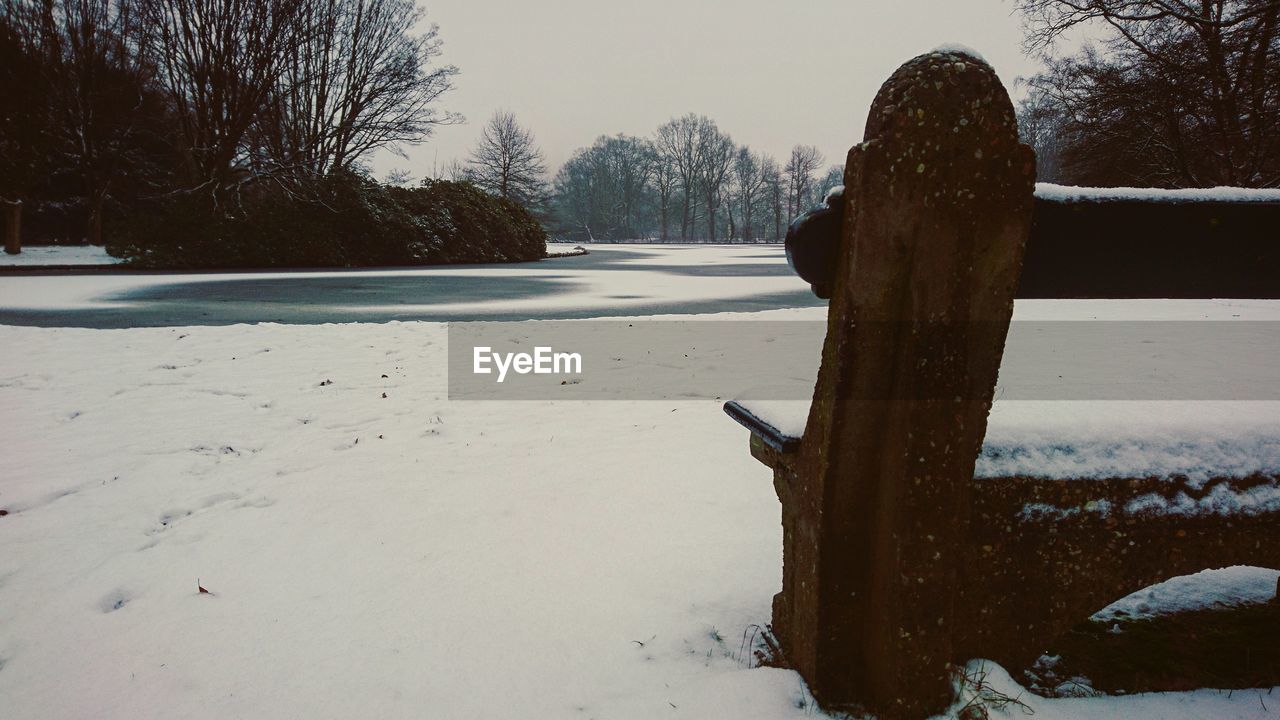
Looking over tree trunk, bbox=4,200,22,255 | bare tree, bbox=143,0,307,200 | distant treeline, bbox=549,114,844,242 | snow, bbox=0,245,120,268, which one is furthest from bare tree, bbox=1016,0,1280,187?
distant treeline, bbox=549,114,844,242

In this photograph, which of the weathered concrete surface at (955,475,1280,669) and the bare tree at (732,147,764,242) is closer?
the weathered concrete surface at (955,475,1280,669)

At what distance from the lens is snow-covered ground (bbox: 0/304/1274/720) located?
1.74m

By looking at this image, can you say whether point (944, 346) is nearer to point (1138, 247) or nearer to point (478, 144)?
point (1138, 247)

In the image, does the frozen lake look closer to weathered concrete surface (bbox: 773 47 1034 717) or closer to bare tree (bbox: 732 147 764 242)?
weathered concrete surface (bbox: 773 47 1034 717)

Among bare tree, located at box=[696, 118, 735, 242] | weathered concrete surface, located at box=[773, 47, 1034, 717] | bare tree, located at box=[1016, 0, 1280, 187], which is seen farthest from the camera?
bare tree, located at box=[696, 118, 735, 242]

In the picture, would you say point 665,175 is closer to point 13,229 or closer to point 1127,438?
point 13,229

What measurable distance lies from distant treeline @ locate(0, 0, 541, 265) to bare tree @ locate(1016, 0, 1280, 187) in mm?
17837

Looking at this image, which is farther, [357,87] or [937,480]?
[357,87]

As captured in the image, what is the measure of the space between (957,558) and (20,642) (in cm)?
249

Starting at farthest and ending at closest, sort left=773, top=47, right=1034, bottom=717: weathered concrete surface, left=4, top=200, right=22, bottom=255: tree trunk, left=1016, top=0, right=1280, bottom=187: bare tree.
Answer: left=4, top=200, right=22, bottom=255: tree trunk < left=1016, top=0, right=1280, bottom=187: bare tree < left=773, top=47, right=1034, bottom=717: weathered concrete surface

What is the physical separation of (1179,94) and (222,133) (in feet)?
81.0

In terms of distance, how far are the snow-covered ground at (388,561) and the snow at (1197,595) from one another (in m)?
0.03

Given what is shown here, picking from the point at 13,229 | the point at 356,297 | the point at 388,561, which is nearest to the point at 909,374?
the point at 388,561

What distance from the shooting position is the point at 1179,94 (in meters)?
14.6
